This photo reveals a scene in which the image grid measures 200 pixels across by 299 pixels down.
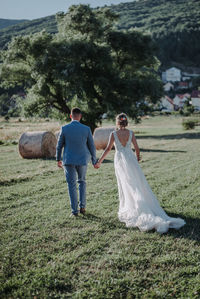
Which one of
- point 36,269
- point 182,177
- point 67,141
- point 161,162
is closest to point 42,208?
point 67,141

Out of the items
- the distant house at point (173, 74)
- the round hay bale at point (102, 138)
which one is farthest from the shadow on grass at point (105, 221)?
the distant house at point (173, 74)

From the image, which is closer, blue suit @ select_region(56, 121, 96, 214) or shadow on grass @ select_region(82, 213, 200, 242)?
shadow on grass @ select_region(82, 213, 200, 242)

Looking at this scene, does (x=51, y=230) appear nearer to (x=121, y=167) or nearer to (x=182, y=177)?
(x=121, y=167)

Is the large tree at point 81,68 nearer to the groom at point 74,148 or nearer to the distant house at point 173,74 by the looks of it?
the groom at point 74,148

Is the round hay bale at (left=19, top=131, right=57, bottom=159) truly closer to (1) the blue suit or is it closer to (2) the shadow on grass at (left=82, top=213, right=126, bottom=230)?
(1) the blue suit

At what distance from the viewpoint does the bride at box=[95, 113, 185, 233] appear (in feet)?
17.6

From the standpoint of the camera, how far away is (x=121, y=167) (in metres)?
6.20

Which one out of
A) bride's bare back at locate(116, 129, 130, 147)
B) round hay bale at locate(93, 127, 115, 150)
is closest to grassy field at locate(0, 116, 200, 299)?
bride's bare back at locate(116, 129, 130, 147)

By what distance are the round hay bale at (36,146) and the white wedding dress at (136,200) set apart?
9.58m

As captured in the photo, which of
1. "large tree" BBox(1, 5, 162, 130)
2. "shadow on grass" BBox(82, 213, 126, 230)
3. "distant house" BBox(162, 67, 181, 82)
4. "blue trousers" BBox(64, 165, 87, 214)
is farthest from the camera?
"distant house" BBox(162, 67, 181, 82)

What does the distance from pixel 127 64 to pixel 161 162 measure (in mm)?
22460

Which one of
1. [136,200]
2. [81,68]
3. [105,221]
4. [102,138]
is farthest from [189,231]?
[81,68]

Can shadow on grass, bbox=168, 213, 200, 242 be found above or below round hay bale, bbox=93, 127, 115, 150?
below

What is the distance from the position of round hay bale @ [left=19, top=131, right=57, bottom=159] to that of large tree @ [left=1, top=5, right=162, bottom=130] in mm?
8598
